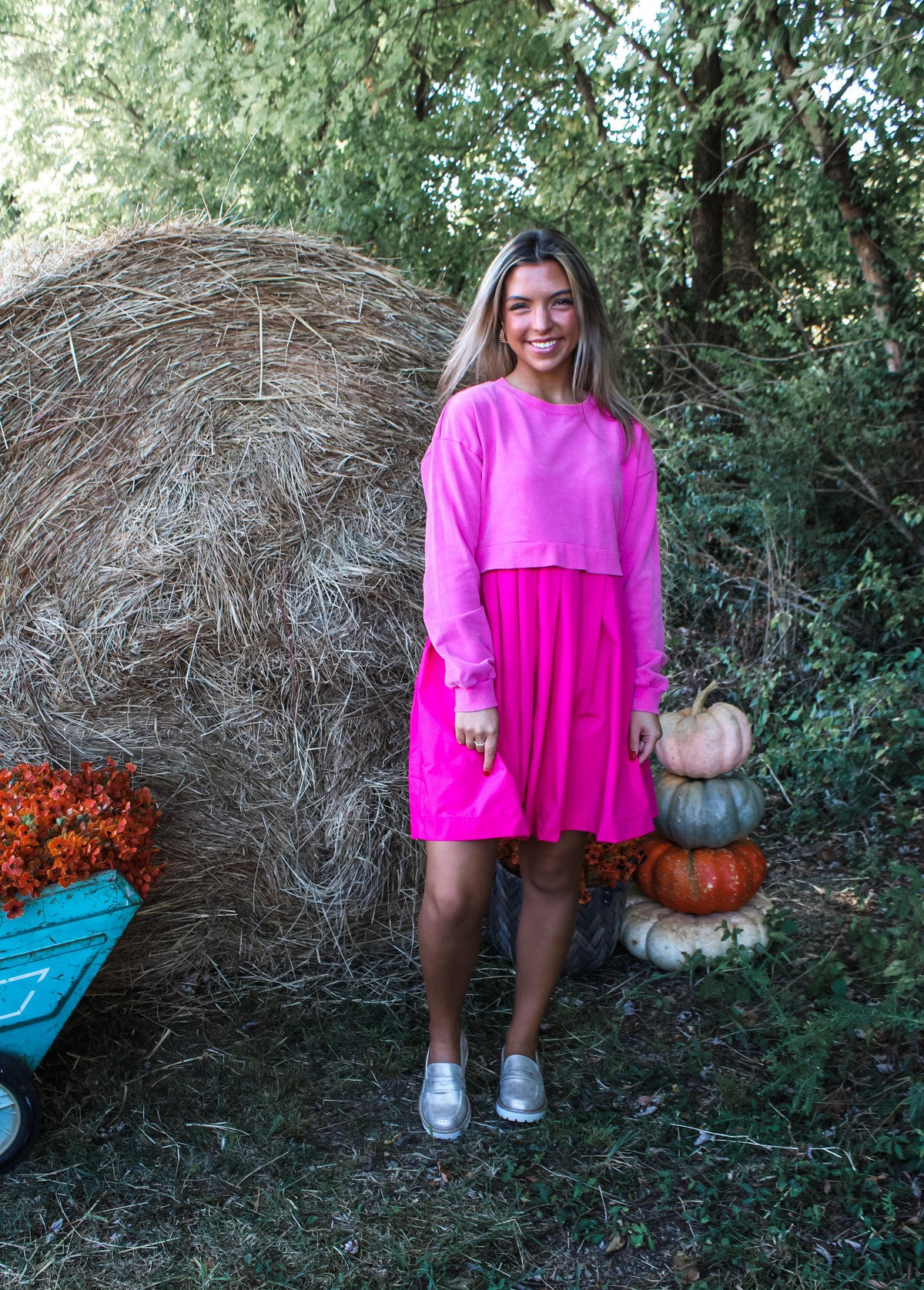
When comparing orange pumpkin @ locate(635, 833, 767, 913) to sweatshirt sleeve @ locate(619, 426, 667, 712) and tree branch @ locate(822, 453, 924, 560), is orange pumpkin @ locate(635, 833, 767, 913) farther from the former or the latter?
tree branch @ locate(822, 453, 924, 560)

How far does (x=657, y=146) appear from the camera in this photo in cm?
568

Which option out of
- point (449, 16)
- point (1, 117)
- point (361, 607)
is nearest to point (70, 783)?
point (361, 607)

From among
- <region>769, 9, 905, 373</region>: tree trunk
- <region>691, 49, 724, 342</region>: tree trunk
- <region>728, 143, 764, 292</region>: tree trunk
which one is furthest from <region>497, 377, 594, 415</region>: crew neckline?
<region>728, 143, 764, 292</region>: tree trunk

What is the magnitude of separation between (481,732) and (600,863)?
3.57 feet

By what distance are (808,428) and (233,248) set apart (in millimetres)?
2778

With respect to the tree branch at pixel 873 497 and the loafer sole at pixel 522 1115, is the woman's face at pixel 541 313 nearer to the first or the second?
the loafer sole at pixel 522 1115

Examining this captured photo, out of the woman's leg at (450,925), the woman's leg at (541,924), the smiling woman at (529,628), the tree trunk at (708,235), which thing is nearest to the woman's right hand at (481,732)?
the smiling woman at (529,628)

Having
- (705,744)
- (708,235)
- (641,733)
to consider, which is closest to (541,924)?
(641,733)

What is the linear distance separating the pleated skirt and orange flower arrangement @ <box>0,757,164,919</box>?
722mm

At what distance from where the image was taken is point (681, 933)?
3.03 meters

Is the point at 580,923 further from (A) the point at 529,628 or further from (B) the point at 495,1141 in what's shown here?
(A) the point at 529,628

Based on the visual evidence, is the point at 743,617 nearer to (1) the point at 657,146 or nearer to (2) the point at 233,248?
(1) the point at 657,146

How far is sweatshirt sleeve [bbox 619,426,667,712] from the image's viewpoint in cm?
232

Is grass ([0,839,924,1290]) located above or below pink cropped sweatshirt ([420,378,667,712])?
below
